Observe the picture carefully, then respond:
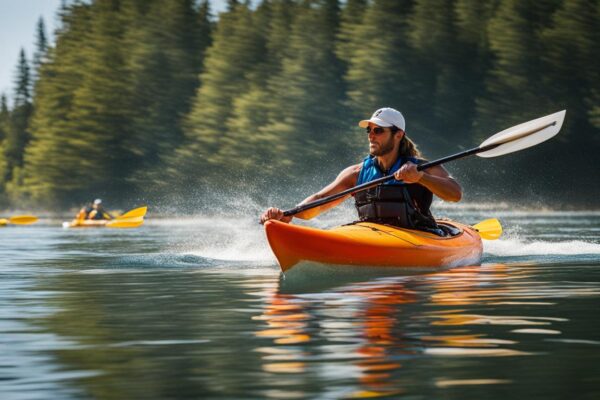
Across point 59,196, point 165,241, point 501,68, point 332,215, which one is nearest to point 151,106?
point 59,196

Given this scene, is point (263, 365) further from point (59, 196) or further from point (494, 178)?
point (59, 196)

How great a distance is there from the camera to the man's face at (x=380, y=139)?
10695mm

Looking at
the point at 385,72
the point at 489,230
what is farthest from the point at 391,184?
the point at 385,72

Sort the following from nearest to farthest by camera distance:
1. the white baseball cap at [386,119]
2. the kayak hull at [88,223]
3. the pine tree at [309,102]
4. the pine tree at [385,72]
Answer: the white baseball cap at [386,119], the kayak hull at [88,223], the pine tree at [385,72], the pine tree at [309,102]

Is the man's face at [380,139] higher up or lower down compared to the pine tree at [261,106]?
higher up

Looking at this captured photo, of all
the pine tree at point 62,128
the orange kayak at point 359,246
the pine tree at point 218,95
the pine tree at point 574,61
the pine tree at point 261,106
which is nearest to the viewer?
the orange kayak at point 359,246

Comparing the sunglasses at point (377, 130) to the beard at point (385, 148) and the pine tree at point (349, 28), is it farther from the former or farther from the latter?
the pine tree at point (349, 28)

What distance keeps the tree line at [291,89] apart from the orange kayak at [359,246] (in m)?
36.7

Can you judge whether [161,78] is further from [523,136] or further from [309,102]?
[523,136]

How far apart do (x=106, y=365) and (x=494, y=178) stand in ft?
147

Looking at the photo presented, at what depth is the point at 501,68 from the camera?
5016 cm

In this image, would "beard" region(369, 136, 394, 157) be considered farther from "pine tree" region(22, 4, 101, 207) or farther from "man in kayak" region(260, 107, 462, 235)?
"pine tree" region(22, 4, 101, 207)

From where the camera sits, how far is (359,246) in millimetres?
10242

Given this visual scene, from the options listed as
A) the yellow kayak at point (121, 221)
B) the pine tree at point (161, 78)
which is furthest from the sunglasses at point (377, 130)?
the pine tree at point (161, 78)
